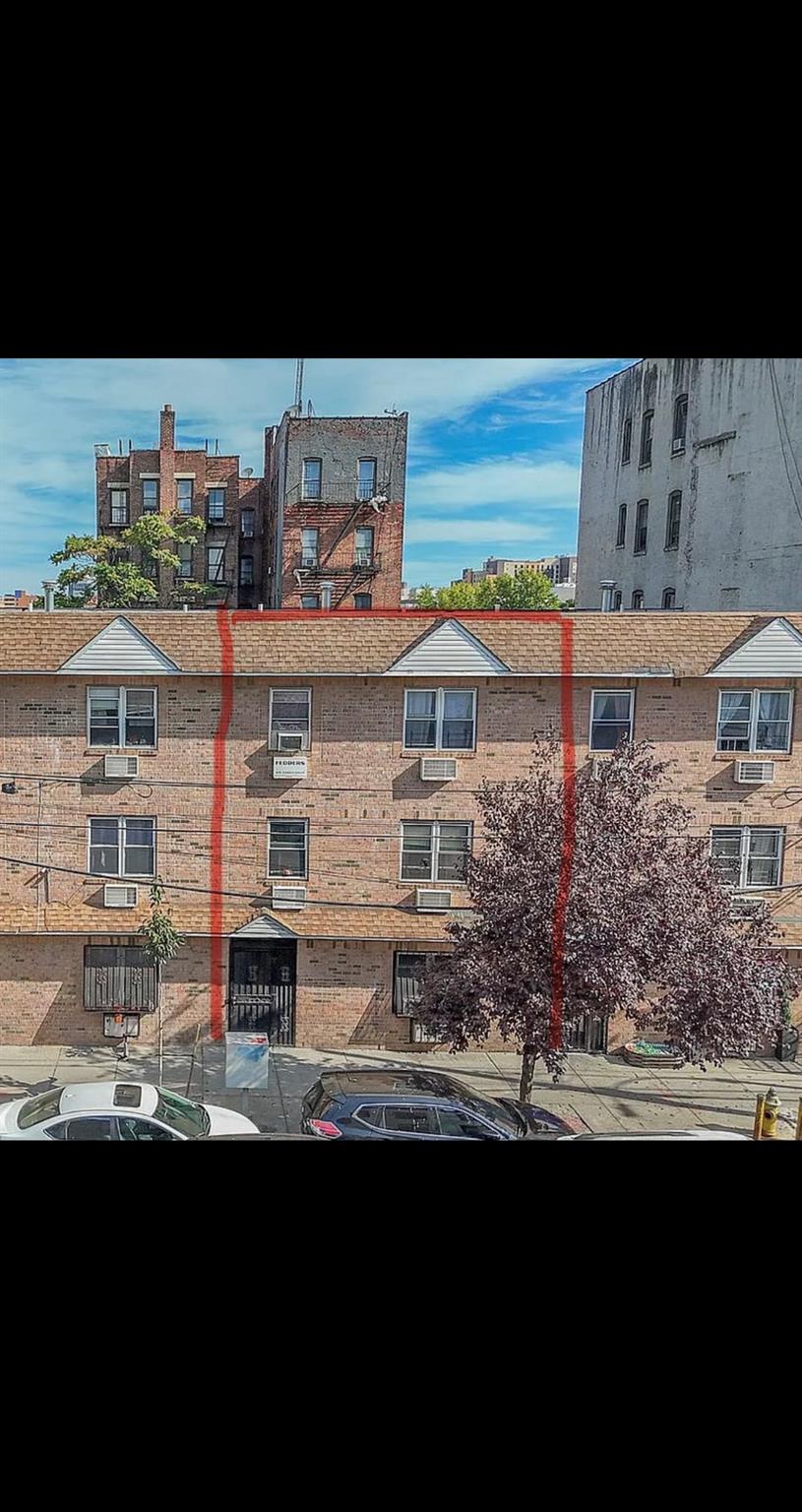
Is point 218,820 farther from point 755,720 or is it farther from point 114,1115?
point 755,720

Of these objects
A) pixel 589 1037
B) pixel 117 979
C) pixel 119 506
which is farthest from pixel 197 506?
pixel 589 1037

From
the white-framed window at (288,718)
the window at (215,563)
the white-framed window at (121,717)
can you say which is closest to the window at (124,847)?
the white-framed window at (121,717)

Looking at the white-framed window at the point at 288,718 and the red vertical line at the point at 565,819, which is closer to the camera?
the red vertical line at the point at 565,819

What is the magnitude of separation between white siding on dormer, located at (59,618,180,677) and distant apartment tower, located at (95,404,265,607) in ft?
0.58

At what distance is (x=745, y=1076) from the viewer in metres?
4.29

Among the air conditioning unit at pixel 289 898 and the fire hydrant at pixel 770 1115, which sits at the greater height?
the air conditioning unit at pixel 289 898

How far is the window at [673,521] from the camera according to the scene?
13.6ft

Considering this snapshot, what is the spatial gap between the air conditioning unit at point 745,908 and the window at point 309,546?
Result: 2.11 meters

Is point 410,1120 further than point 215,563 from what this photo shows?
No

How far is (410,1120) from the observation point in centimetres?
347

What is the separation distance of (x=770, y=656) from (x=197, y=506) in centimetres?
226

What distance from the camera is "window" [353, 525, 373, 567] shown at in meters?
3.60

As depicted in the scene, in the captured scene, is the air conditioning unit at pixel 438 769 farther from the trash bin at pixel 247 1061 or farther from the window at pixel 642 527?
the trash bin at pixel 247 1061
